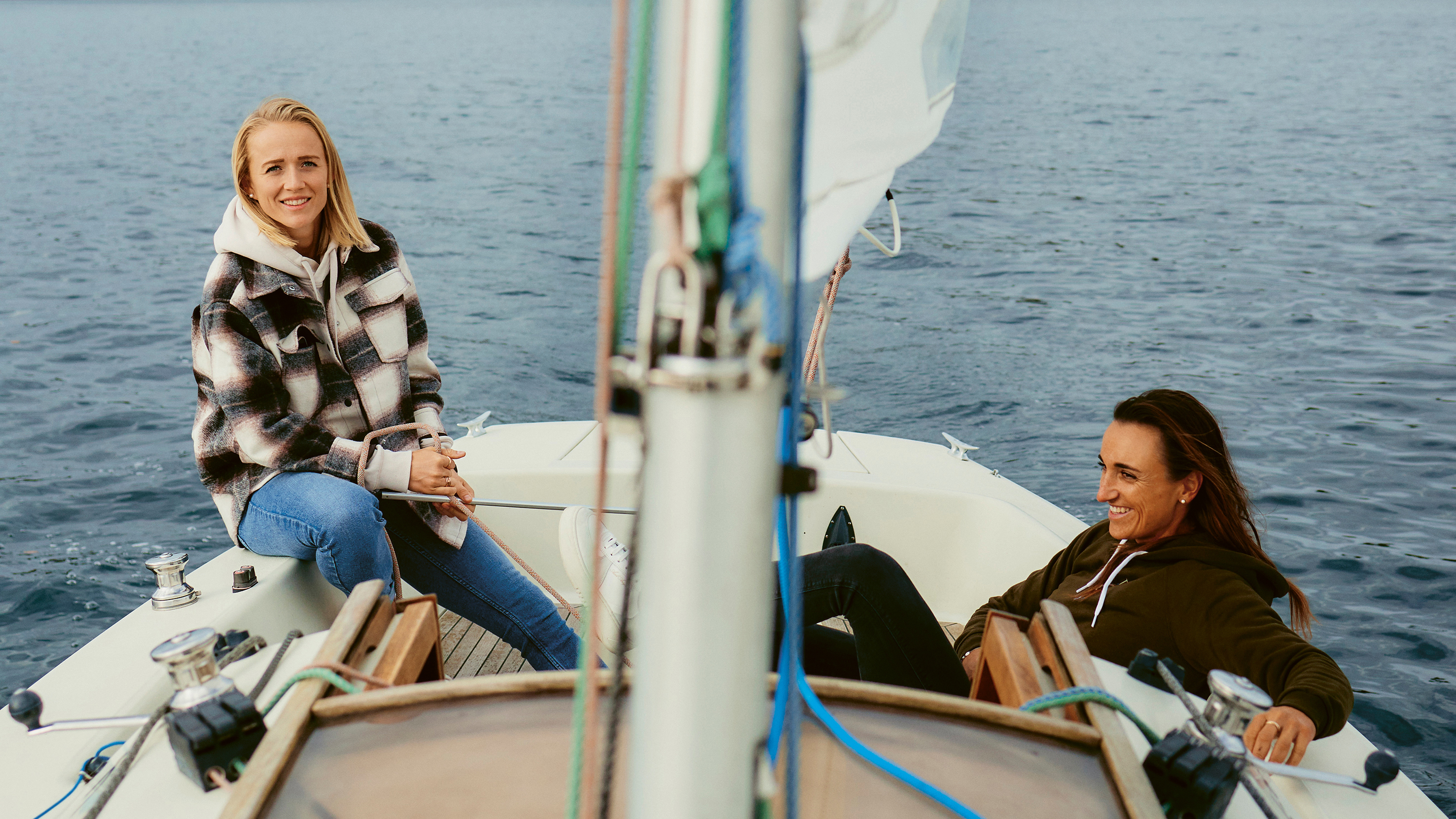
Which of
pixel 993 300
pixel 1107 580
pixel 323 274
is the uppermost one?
pixel 323 274

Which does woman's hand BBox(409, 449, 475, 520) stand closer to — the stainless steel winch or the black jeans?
the black jeans

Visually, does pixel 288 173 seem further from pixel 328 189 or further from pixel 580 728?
pixel 580 728

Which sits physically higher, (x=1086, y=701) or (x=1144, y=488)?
(x=1144, y=488)

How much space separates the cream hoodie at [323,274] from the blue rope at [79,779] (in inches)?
21.9

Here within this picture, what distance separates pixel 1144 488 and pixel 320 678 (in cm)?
118

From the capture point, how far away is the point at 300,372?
1772mm

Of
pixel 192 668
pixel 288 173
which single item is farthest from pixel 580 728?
pixel 288 173

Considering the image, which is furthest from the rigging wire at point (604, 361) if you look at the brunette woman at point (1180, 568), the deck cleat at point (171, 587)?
the deck cleat at point (171, 587)

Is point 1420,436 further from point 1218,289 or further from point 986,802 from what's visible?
point 986,802

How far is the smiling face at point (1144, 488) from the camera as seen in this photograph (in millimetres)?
1570

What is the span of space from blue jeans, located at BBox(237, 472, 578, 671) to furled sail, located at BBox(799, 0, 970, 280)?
1121 mm

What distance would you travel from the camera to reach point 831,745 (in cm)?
95

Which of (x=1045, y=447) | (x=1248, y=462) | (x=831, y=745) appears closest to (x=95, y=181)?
(x=1045, y=447)

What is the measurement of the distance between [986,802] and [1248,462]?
4413 mm
